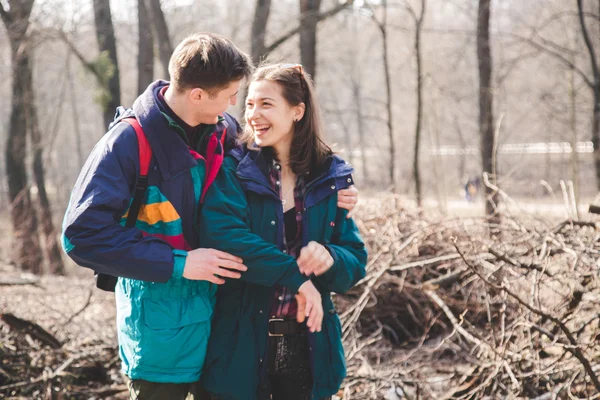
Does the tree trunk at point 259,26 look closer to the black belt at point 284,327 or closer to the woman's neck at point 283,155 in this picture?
the woman's neck at point 283,155

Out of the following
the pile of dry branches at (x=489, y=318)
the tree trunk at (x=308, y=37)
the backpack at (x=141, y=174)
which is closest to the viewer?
the backpack at (x=141, y=174)

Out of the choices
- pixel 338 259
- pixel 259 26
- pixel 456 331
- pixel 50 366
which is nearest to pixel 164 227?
pixel 338 259

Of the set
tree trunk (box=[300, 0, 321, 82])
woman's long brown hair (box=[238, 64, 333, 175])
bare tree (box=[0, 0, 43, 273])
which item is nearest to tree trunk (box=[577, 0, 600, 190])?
tree trunk (box=[300, 0, 321, 82])

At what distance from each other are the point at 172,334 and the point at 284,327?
442mm

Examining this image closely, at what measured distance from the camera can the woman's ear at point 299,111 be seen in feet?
8.37

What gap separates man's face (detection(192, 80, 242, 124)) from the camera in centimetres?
224

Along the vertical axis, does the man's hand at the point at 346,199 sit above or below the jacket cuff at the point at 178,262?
above

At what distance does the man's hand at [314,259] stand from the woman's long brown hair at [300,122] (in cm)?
37

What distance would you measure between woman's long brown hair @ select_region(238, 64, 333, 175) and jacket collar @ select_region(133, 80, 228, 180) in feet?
1.15

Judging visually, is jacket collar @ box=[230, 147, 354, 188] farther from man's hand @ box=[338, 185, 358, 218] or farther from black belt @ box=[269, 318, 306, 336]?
black belt @ box=[269, 318, 306, 336]

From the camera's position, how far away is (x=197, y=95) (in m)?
2.24

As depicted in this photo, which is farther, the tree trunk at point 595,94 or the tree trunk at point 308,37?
the tree trunk at point 308,37

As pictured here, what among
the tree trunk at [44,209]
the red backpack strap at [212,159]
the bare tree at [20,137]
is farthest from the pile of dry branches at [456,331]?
the tree trunk at [44,209]

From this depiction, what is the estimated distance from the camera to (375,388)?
358 centimetres
